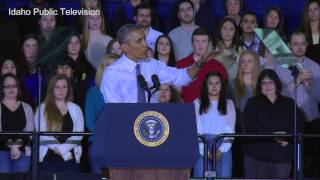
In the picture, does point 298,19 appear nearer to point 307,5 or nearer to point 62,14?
point 307,5

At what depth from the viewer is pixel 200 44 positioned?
9.92 metres

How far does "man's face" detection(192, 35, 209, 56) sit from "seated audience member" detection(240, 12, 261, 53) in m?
0.56

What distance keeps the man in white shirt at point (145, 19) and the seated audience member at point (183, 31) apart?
207mm

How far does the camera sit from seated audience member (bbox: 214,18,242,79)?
33.0 ft

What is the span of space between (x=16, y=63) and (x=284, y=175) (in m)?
3.22

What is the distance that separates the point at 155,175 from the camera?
6156 mm

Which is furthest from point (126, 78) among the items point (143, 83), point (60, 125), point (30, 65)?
point (30, 65)

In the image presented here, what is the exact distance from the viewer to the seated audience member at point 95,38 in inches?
413

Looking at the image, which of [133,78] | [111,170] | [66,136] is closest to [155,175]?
[111,170]

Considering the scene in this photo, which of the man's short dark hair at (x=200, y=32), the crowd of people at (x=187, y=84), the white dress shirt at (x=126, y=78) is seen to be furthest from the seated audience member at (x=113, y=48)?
the white dress shirt at (x=126, y=78)

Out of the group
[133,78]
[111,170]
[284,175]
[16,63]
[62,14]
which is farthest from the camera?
[62,14]

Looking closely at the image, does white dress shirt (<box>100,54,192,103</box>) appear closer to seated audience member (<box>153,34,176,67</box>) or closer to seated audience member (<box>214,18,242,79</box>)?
seated audience member (<box>153,34,176,67</box>)

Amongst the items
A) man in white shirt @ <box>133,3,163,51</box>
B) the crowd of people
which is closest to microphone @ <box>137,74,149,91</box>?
the crowd of people

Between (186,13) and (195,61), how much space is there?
0.93 metres
